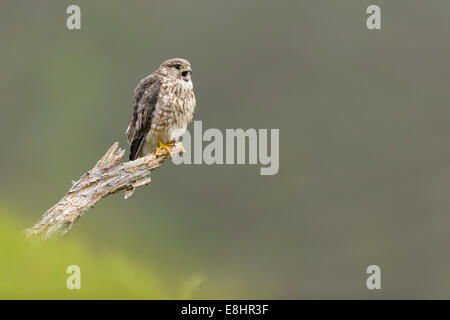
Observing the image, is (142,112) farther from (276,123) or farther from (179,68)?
(276,123)

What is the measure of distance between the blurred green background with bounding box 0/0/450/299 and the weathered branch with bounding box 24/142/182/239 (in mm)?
12863

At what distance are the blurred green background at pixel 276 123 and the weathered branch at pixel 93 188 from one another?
42.2ft

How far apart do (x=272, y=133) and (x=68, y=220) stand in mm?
23282

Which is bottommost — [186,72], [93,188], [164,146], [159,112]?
[93,188]

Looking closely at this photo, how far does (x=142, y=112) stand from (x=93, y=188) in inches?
67.8

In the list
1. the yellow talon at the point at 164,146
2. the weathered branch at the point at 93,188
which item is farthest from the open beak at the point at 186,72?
the weathered branch at the point at 93,188

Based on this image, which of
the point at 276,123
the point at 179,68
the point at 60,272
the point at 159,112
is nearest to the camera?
the point at 60,272

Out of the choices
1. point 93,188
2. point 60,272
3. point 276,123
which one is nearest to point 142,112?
point 93,188

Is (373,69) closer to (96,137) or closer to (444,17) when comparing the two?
(444,17)

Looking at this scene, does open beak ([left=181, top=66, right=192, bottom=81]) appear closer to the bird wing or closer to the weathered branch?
the bird wing

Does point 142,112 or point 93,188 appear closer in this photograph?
point 93,188

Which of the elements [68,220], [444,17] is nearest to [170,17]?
[444,17]

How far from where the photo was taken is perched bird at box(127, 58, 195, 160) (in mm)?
6695

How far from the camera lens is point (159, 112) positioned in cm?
668
